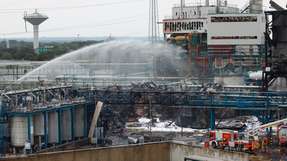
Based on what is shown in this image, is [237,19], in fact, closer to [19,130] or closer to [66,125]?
[66,125]

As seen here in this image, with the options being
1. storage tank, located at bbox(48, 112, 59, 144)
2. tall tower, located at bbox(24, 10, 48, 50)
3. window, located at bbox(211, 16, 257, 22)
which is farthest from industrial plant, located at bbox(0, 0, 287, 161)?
tall tower, located at bbox(24, 10, 48, 50)

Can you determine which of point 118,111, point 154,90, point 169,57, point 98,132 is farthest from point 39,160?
point 169,57

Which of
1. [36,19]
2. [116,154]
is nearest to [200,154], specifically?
[116,154]

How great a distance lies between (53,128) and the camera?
33.7m

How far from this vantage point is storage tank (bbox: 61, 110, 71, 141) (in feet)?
114

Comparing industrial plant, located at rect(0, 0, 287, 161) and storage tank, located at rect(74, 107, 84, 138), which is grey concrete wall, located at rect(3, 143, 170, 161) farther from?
storage tank, located at rect(74, 107, 84, 138)

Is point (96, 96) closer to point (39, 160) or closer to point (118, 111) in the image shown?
point (118, 111)

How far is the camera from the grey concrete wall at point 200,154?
28406 mm

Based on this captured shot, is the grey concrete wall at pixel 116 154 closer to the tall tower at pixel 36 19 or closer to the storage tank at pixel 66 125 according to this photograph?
the storage tank at pixel 66 125

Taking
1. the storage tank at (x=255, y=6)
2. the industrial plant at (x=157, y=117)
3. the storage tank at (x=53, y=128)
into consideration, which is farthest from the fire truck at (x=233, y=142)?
the storage tank at (x=255, y=6)

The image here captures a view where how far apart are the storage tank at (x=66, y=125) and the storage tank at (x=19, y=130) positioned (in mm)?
3382

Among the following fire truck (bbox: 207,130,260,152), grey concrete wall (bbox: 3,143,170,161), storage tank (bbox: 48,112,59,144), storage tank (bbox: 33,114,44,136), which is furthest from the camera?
storage tank (bbox: 48,112,59,144)

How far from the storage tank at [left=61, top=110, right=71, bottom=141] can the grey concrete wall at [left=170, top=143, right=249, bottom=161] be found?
681cm

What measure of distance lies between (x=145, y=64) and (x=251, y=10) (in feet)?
40.2
